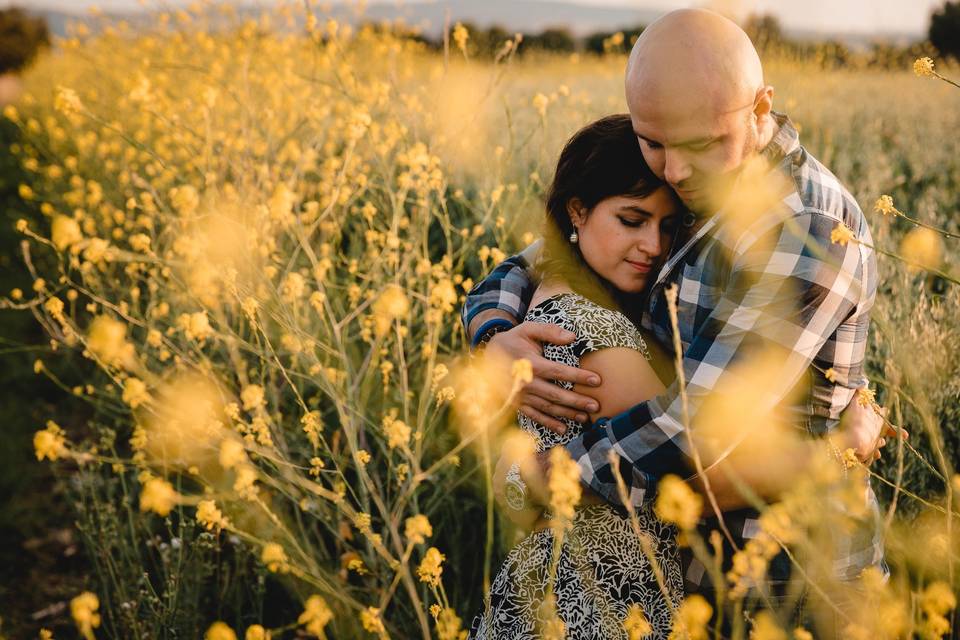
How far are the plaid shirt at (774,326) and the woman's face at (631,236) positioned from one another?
0.60ft

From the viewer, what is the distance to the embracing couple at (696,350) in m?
1.57

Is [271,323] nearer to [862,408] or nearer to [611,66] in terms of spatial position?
[862,408]

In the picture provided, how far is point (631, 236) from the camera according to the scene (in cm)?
208

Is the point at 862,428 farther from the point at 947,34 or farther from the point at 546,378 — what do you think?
the point at 947,34

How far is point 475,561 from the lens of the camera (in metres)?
2.71

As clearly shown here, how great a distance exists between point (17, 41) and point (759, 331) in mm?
24293

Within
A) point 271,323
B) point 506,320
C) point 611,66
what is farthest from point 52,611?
point 611,66

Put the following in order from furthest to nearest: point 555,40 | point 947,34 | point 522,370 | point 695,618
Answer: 1. point 555,40
2. point 947,34
3. point 522,370
4. point 695,618

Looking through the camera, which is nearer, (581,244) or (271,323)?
(581,244)

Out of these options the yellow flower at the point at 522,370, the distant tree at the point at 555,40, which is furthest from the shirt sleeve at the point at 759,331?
the distant tree at the point at 555,40

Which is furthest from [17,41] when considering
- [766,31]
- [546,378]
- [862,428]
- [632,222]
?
[862,428]

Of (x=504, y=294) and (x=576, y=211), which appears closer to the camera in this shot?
(x=576, y=211)

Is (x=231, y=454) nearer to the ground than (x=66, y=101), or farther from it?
nearer to the ground

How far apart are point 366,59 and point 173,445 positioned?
648cm
